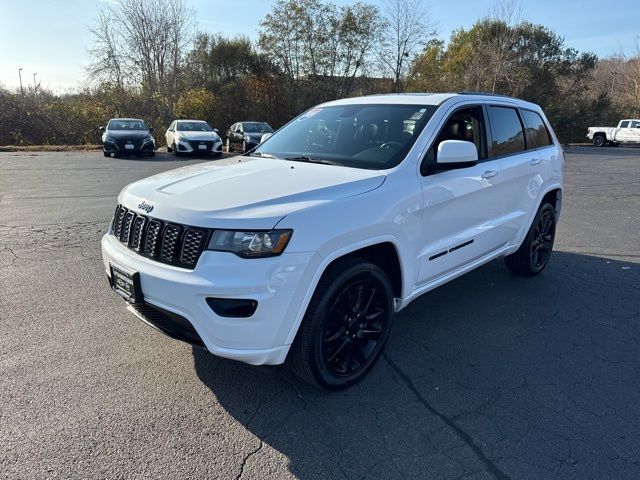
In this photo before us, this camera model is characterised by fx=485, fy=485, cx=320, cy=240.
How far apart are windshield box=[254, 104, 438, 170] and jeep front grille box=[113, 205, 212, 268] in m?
1.34

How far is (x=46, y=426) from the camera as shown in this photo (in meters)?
2.72

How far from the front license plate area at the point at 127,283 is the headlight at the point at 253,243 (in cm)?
62

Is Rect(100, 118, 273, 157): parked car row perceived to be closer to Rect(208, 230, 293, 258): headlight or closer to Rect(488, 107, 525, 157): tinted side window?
Rect(488, 107, 525, 157): tinted side window

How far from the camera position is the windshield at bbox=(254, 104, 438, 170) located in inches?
140

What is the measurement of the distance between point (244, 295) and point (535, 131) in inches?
161

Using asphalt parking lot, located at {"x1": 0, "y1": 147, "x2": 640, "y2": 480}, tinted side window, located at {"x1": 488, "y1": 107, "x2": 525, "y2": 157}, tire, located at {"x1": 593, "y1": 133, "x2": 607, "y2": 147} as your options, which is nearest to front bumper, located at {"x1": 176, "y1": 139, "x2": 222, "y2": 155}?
asphalt parking lot, located at {"x1": 0, "y1": 147, "x2": 640, "y2": 480}

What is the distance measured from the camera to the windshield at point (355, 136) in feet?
11.7

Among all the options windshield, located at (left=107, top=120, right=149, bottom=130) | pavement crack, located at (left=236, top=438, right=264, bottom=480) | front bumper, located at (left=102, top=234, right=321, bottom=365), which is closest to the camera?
pavement crack, located at (left=236, top=438, right=264, bottom=480)

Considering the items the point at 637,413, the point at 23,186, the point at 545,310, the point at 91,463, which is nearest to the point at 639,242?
the point at 545,310

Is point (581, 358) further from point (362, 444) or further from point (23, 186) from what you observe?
point (23, 186)

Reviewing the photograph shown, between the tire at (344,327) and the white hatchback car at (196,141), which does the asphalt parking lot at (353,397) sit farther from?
the white hatchback car at (196,141)

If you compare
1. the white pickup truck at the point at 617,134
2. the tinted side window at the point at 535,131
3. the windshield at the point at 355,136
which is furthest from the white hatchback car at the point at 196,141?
the white pickup truck at the point at 617,134

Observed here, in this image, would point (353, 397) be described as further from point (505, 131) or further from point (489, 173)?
point (505, 131)

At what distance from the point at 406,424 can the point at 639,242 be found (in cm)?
589
